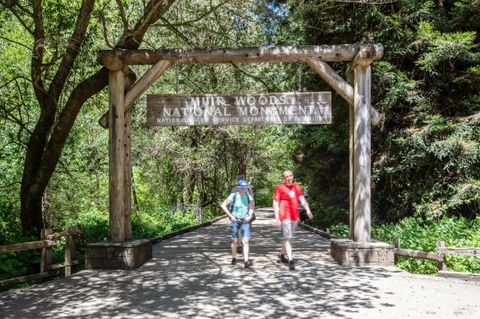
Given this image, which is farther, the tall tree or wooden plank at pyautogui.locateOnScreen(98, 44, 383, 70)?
the tall tree

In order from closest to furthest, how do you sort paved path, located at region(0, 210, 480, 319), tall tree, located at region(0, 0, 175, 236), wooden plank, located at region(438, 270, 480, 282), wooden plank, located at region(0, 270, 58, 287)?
paved path, located at region(0, 210, 480, 319) → wooden plank, located at region(0, 270, 58, 287) → wooden plank, located at region(438, 270, 480, 282) → tall tree, located at region(0, 0, 175, 236)

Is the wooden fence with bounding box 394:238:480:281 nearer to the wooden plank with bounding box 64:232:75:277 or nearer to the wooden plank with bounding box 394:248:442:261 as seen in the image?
the wooden plank with bounding box 394:248:442:261

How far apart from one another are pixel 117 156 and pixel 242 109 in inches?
107

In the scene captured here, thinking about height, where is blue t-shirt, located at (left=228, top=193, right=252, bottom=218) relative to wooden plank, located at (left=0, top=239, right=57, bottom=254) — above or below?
above

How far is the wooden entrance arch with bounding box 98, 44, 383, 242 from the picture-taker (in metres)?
8.45

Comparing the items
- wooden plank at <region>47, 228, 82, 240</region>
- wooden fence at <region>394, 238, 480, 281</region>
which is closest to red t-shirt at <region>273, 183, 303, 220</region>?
wooden fence at <region>394, 238, 480, 281</region>

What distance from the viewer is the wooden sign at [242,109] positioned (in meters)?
8.95

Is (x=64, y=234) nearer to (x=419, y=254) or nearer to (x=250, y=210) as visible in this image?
(x=250, y=210)

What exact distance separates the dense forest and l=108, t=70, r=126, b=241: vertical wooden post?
1.17m

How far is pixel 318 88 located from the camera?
16.3 meters

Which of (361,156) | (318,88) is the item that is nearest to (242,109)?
(361,156)


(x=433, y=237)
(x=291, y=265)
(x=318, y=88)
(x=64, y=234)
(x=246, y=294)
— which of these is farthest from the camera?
(x=318, y=88)

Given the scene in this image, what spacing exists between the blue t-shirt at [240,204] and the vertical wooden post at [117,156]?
2.23 meters

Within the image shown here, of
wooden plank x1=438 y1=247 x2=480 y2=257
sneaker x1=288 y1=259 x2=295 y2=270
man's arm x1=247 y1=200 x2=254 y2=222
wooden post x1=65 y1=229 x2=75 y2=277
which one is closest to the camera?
wooden plank x1=438 y1=247 x2=480 y2=257
